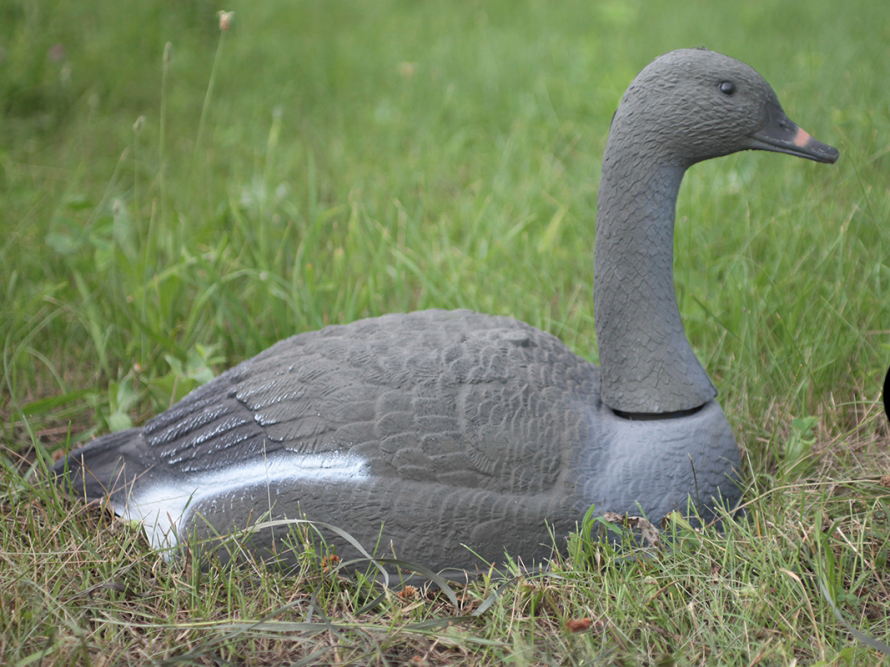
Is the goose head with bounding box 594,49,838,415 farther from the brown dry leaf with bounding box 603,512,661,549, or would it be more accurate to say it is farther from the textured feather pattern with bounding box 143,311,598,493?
the brown dry leaf with bounding box 603,512,661,549

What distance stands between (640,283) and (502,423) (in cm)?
56

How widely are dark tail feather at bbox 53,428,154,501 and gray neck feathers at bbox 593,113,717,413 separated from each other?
1.38m

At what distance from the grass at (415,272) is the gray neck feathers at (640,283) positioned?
0.38 meters

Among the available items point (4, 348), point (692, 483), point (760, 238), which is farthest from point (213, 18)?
point (692, 483)

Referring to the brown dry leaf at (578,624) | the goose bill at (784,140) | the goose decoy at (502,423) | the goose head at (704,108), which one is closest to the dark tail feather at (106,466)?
the goose decoy at (502,423)

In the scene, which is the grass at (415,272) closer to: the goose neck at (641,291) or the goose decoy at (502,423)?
the goose decoy at (502,423)

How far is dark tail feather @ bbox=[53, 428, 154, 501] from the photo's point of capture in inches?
87.1

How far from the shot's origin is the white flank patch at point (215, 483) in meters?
1.99

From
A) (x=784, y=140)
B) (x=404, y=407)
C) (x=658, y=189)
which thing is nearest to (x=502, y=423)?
(x=404, y=407)

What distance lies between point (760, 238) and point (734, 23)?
13.0 ft

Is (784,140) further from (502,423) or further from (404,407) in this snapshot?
(404,407)

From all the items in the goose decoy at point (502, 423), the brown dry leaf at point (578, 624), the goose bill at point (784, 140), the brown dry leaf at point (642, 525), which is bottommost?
the brown dry leaf at point (578, 624)

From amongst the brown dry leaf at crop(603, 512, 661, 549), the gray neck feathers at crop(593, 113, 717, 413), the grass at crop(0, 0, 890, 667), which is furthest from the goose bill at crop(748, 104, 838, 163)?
the brown dry leaf at crop(603, 512, 661, 549)

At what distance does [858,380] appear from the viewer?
2.62m
